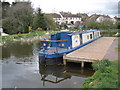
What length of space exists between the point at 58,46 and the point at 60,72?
13.5 feet

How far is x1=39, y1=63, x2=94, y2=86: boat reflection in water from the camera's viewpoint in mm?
11430

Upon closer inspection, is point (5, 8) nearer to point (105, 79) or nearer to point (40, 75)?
point (40, 75)

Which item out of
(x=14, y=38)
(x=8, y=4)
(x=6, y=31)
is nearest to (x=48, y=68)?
(x=14, y=38)

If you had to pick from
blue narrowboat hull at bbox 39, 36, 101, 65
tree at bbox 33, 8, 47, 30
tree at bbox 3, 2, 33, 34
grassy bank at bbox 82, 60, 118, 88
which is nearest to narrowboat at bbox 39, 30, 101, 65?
blue narrowboat hull at bbox 39, 36, 101, 65

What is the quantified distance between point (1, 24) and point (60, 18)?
3849 cm

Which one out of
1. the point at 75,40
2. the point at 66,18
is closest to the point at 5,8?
the point at 66,18

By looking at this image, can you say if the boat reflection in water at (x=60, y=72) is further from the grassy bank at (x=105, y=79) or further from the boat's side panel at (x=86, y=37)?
the boat's side panel at (x=86, y=37)

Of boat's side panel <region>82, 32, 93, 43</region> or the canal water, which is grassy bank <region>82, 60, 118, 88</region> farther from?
boat's side panel <region>82, 32, 93, 43</region>

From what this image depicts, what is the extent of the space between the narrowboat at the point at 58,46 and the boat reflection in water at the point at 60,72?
2.22ft

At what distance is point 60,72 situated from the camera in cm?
1259

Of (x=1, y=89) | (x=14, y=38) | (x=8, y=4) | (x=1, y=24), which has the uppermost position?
(x=8, y=4)

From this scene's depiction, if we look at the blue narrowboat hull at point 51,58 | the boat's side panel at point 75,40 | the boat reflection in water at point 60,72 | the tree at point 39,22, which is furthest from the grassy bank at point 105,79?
the tree at point 39,22

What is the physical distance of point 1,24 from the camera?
1467 inches

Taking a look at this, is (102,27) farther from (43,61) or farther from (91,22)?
(43,61)
